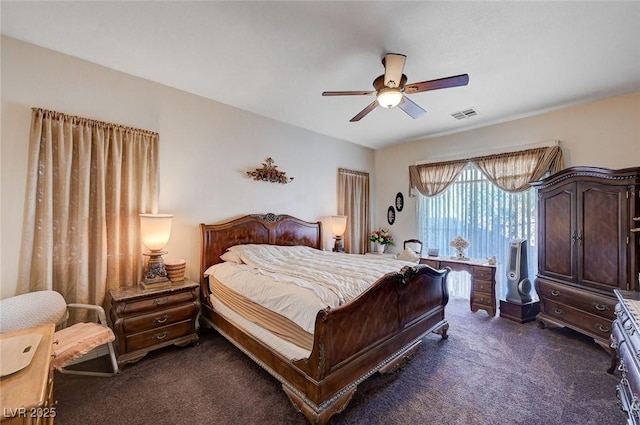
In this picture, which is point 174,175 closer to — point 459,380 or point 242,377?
point 242,377

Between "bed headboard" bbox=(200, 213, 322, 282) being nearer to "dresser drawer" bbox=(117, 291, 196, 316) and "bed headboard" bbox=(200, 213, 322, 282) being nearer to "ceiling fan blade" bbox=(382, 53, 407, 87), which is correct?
"dresser drawer" bbox=(117, 291, 196, 316)

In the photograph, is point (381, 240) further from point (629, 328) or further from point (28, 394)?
point (28, 394)

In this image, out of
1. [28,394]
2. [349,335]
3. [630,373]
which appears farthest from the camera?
[349,335]

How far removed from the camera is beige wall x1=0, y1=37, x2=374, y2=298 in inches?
88.6

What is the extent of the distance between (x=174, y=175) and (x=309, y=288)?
7.36ft

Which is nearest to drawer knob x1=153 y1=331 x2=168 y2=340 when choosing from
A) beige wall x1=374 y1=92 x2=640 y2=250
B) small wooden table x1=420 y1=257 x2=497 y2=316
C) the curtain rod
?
small wooden table x1=420 y1=257 x2=497 y2=316

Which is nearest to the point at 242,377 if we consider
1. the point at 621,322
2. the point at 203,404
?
the point at 203,404

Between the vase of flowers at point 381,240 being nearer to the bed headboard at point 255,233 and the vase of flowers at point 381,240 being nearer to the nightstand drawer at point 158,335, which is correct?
the bed headboard at point 255,233

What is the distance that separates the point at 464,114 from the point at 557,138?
49.3 inches

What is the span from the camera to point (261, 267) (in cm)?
279

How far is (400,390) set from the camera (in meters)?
2.14

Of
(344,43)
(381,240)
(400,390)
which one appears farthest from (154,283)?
(381,240)

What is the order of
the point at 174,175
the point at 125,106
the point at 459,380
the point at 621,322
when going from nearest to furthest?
the point at 621,322, the point at 459,380, the point at 125,106, the point at 174,175

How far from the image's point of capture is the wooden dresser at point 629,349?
1.36 meters
